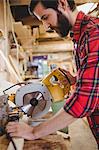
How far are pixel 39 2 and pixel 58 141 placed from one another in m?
0.61

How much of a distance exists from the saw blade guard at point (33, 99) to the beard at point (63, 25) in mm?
263

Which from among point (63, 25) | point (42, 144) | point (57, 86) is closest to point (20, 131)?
point (42, 144)

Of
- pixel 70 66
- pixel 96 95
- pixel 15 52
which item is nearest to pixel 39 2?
pixel 96 95

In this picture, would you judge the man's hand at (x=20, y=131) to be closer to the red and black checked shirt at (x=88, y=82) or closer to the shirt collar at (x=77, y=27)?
the red and black checked shirt at (x=88, y=82)

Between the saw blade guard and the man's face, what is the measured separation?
28 centimetres

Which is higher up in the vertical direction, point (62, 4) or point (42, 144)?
point (62, 4)

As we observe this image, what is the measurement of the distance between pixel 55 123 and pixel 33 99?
26 centimetres

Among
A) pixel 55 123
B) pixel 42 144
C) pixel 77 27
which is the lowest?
pixel 42 144

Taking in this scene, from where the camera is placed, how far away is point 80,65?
3.52 ft

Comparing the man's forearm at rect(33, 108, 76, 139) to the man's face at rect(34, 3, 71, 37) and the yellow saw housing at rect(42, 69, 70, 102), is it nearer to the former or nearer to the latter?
the yellow saw housing at rect(42, 69, 70, 102)

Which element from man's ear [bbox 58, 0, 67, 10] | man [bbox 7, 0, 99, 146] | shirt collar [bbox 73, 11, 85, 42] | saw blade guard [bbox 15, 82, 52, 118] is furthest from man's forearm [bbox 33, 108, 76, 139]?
man's ear [bbox 58, 0, 67, 10]

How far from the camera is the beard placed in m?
1.13

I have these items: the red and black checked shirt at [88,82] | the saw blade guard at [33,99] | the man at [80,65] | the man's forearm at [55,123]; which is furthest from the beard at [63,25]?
the man's forearm at [55,123]

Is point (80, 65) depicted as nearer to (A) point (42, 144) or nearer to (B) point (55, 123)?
(B) point (55, 123)
